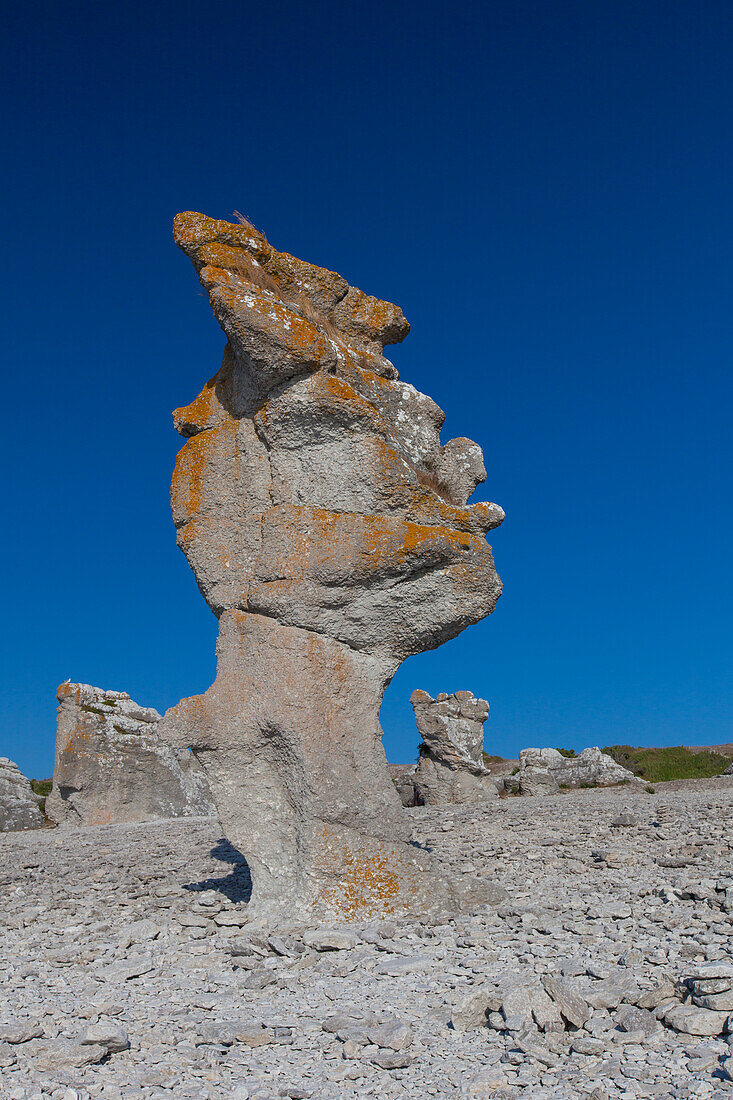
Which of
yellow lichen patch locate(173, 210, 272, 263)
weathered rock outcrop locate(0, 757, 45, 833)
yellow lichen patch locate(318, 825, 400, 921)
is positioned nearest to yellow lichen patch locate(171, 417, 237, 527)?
yellow lichen patch locate(173, 210, 272, 263)

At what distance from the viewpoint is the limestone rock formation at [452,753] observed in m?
21.0

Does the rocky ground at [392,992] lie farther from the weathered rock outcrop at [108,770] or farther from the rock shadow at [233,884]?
the weathered rock outcrop at [108,770]

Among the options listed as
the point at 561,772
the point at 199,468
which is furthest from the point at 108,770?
the point at 561,772

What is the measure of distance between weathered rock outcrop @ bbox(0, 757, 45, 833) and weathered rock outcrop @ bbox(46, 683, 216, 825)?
39cm

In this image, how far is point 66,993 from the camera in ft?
18.3

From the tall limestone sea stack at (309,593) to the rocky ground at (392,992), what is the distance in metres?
0.76

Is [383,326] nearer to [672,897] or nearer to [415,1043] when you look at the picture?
[672,897]

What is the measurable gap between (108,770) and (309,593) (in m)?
13.6

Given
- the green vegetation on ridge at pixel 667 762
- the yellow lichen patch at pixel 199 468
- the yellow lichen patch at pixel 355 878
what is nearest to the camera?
the yellow lichen patch at pixel 355 878

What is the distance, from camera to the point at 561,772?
80.0 ft

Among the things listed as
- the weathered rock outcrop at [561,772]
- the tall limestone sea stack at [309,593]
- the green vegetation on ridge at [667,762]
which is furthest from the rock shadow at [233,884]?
the green vegetation on ridge at [667,762]

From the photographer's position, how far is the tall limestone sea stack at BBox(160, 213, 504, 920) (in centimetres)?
695

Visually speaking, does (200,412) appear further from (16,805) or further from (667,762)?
(667,762)

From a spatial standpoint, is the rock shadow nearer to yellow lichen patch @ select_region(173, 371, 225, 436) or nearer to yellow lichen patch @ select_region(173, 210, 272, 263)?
yellow lichen patch @ select_region(173, 371, 225, 436)
